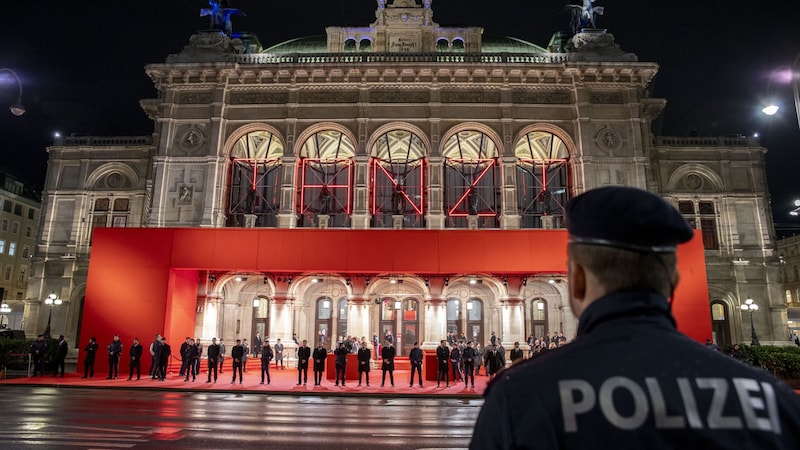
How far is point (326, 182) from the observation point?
32.5m

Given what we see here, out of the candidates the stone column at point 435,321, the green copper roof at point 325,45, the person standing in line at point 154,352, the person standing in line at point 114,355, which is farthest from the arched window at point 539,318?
the person standing in line at point 114,355

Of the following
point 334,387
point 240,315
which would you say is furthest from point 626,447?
point 240,315

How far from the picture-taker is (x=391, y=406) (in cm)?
1470

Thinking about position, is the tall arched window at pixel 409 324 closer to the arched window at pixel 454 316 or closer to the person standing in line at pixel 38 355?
the arched window at pixel 454 316

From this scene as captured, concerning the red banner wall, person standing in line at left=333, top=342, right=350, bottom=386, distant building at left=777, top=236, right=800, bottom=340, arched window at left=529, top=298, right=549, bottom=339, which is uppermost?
distant building at left=777, top=236, right=800, bottom=340

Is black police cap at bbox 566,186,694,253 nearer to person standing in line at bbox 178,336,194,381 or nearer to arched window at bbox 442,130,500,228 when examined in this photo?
person standing in line at bbox 178,336,194,381

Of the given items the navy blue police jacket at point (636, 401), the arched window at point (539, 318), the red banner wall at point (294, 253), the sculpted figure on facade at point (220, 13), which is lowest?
the navy blue police jacket at point (636, 401)

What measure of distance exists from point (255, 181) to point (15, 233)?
44.0m

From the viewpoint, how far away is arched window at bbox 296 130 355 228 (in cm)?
2878

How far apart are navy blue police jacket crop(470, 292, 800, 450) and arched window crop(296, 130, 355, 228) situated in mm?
26615

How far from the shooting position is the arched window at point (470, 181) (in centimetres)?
2905

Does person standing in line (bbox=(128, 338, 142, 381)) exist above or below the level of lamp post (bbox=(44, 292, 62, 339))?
below

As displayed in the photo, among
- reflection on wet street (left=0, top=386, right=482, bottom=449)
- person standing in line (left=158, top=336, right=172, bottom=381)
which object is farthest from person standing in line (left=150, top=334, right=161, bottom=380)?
reflection on wet street (left=0, top=386, right=482, bottom=449)

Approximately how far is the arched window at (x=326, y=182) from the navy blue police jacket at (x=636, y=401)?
26615mm
